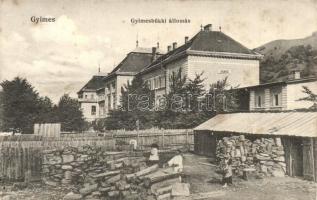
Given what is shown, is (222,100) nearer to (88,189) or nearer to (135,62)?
(88,189)

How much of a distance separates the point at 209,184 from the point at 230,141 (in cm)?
374

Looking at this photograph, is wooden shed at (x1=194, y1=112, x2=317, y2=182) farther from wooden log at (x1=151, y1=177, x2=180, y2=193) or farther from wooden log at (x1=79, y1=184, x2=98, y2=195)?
wooden log at (x1=79, y1=184, x2=98, y2=195)

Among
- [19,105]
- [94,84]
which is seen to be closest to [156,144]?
[19,105]

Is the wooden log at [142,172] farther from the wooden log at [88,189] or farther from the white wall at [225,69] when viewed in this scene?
the white wall at [225,69]

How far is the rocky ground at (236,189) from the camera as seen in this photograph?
11273 millimetres

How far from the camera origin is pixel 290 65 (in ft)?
151

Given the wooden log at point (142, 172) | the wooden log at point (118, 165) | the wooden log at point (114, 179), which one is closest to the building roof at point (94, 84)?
the wooden log at point (118, 165)

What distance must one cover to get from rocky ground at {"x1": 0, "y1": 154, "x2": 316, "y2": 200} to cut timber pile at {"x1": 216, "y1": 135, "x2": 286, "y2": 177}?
82 centimetres

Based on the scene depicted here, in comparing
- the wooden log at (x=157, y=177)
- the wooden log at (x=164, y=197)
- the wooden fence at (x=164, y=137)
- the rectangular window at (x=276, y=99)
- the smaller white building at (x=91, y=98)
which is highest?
the smaller white building at (x=91, y=98)

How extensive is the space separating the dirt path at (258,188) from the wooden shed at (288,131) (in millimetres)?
714

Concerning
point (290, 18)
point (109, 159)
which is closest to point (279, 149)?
point (290, 18)

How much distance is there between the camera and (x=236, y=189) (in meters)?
12.2

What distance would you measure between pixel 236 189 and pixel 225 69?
22.5 m

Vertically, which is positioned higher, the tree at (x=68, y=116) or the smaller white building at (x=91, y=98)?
the smaller white building at (x=91, y=98)
